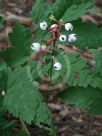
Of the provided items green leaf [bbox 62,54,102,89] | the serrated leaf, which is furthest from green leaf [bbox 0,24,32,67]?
green leaf [bbox 62,54,102,89]

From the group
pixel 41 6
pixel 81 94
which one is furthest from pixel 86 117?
pixel 41 6

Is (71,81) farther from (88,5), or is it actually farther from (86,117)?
(86,117)

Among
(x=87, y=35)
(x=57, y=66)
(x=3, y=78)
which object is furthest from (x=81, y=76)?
(x=3, y=78)

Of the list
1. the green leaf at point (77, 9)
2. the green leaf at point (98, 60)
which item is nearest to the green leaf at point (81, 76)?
the green leaf at point (98, 60)

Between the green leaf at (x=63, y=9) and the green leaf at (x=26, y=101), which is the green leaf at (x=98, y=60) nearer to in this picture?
the green leaf at (x=63, y=9)

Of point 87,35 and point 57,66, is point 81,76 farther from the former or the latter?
point 87,35

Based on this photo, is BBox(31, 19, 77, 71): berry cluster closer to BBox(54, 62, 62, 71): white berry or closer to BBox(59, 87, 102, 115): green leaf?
BBox(54, 62, 62, 71): white berry

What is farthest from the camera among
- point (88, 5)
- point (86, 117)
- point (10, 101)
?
point (86, 117)
